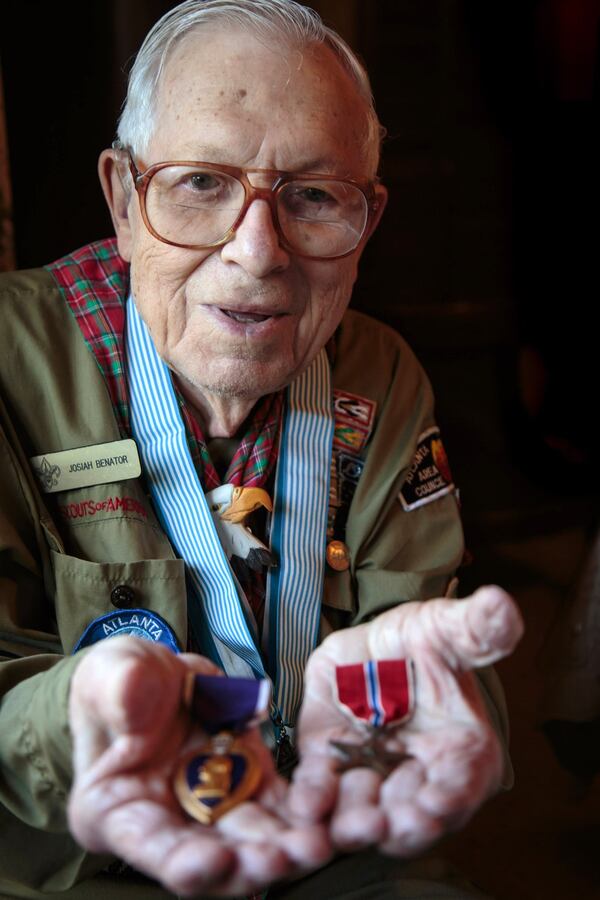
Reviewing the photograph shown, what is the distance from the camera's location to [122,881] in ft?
3.34

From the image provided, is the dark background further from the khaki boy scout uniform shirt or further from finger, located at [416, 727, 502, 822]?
finger, located at [416, 727, 502, 822]

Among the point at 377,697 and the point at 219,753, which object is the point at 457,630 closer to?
the point at 377,697

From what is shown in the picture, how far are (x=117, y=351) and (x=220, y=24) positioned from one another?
389mm

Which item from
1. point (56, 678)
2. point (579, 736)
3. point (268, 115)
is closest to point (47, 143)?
point (268, 115)

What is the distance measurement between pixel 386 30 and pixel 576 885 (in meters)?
1.65

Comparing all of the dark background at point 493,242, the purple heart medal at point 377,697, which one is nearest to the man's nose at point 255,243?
the purple heart medal at point 377,697

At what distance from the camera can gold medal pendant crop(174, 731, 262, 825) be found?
670mm

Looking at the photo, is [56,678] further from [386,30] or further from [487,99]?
[487,99]

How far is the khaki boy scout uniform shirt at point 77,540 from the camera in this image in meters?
0.95

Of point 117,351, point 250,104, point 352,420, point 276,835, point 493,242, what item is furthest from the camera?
point 493,242

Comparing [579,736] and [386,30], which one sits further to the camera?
[386,30]

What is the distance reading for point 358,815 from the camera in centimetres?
67

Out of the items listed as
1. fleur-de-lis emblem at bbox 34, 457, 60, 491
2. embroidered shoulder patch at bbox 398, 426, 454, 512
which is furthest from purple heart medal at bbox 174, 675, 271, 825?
embroidered shoulder patch at bbox 398, 426, 454, 512

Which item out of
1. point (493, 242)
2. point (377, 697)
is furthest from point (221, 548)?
point (493, 242)
